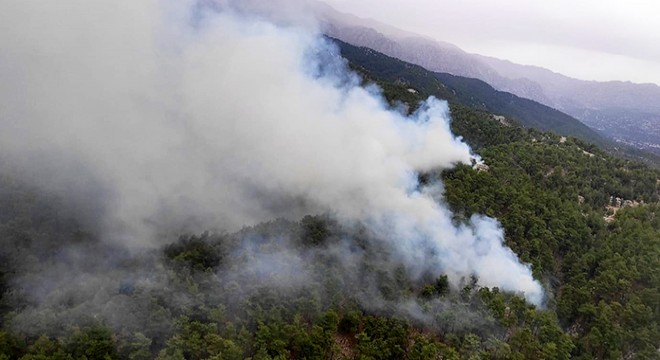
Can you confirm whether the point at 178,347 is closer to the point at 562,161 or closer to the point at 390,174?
the point at 390,174

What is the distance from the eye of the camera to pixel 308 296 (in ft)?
137

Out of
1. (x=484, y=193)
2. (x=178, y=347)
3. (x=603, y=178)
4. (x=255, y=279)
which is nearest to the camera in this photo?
(x=178, y=347)

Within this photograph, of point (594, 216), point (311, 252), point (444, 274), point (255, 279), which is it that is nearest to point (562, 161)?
point (594, 216)

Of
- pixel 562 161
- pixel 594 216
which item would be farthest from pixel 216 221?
pixel 562 161

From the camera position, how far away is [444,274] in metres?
48.0

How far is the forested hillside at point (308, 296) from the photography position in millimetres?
→ 35875

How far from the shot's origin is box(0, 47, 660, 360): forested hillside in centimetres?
3588

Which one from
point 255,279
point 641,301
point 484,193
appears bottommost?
point 255,279

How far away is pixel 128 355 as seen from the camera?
113 ft

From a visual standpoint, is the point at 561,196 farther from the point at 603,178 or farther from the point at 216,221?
the point at 216,221

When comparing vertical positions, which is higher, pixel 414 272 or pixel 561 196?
pixel 561 196

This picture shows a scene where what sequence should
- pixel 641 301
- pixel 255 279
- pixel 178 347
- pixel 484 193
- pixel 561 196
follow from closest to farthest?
pixel 178 347 < pixel 255 279 < pixel 641 301 < pixel 484 193 < pixel 561 196

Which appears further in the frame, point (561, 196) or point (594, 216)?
point (561, 196)

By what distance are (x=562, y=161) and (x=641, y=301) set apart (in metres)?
41.8
